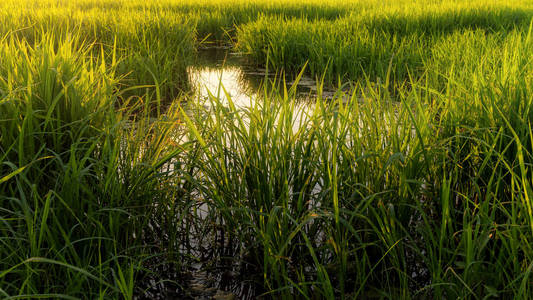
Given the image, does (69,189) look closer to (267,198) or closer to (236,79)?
(267,198)

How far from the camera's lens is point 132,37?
4691 millimetres

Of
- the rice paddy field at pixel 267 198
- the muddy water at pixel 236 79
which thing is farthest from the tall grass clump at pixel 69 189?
the muddy water at pixel 236 79

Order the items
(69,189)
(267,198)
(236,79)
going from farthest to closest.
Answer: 1. (236,79)
2. (267,198)
3. (69,189)

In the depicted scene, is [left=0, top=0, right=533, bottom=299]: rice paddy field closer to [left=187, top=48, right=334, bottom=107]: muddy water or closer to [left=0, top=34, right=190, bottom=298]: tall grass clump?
[left=0, top=34, right=190, bottom=298]: tall grass clump

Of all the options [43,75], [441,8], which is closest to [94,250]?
[43,75]

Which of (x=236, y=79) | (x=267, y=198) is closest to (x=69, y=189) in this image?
(x=267, y=198)

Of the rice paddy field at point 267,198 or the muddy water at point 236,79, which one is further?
the muddy water at point 236,79

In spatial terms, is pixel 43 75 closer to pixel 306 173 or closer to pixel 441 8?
pixel 306 173

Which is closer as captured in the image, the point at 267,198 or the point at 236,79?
the point at 267,198

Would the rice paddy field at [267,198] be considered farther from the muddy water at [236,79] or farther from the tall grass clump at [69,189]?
the muddy water at [236,79]

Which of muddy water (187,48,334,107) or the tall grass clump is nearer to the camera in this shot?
the tall grass clump

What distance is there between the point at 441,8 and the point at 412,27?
4.94 feet

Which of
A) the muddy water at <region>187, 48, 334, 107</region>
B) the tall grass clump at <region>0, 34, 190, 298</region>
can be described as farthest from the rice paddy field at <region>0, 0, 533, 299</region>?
the muddy water at <region>187, 48, 334, 107</region>

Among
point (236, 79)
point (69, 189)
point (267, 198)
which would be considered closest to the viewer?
point (69, 189)
